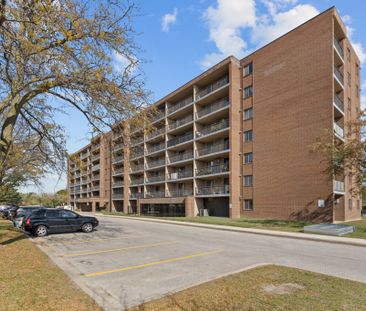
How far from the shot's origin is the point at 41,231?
16.9 metres

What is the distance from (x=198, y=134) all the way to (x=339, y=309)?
34.3m

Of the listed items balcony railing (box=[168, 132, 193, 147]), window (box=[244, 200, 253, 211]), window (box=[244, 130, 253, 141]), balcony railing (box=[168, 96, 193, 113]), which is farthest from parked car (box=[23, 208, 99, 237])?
balcony railing (box=[168, 96, 193, 113])

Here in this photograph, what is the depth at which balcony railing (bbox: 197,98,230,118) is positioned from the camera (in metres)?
35.4

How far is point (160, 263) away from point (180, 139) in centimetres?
3375

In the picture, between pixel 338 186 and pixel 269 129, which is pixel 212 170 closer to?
pixel 269 129

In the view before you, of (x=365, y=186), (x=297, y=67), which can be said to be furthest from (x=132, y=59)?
(x=297, y=67)

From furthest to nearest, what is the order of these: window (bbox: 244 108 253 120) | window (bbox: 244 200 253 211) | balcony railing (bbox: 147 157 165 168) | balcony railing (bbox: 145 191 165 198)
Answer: balcony railing (bbox: 147 157 165 168) < balcony railing (bbox: 145 191 165 198) < window (bbox: 244 108 253 120) < window (bbox: 244 200 253 211)

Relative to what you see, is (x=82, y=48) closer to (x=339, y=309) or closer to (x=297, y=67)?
(x=339, y=309)

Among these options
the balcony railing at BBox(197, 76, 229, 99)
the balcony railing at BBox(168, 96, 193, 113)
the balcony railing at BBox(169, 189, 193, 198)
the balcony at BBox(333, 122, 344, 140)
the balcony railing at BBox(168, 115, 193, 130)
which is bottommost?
the balcony railing at BBox(169, 189, 193, 198)

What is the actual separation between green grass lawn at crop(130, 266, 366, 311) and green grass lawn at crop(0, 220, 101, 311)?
1303mm

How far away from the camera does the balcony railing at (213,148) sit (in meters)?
34.9

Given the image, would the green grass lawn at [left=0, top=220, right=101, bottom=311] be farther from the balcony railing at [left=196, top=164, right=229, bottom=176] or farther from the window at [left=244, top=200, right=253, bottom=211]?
the balcony railing at [left=196, top=164, right=229, bottom=176]

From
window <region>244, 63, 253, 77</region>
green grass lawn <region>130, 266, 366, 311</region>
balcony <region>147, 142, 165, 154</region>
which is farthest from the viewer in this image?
balcony <region>147, 142, 165, 154</region>

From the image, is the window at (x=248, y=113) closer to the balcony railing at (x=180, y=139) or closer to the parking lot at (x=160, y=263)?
the balcony railing at (x=180, y=139)
